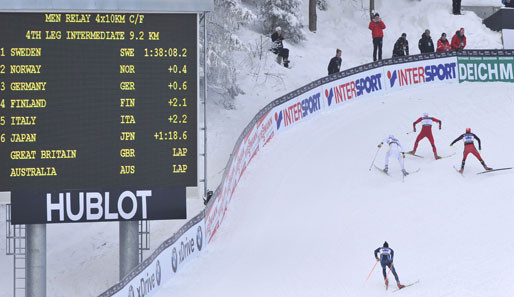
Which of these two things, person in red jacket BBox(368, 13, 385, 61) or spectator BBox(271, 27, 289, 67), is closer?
person in red jacket BBox(368, 13, 385, 61)

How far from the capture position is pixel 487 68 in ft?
120

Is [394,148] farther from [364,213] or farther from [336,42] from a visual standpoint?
[336,42]

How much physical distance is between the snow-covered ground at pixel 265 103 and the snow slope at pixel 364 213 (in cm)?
13

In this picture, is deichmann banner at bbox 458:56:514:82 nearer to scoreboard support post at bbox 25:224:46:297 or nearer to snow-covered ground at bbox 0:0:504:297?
snow-covered ground at bbox 0:0:504:297

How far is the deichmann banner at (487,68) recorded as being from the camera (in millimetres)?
36438

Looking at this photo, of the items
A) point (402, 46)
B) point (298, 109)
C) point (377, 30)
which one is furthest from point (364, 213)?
point (377, 30)

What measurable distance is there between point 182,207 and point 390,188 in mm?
9084

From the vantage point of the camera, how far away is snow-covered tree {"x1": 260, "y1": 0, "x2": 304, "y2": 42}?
130 ft

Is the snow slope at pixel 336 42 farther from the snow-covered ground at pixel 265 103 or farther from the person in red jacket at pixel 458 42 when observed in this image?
the person in red jacket at pixel 458 42

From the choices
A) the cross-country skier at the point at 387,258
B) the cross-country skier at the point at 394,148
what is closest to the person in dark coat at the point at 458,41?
the cross-country skier at the point at 394,148

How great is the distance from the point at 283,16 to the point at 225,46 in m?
6.10

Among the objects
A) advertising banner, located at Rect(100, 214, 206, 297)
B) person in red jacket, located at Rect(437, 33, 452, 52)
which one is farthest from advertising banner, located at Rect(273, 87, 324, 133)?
advertising banner, located at Rect(100, 214, 206, 297)

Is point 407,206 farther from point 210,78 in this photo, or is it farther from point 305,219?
point 210,78

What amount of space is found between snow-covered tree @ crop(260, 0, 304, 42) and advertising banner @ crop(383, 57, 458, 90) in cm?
517
